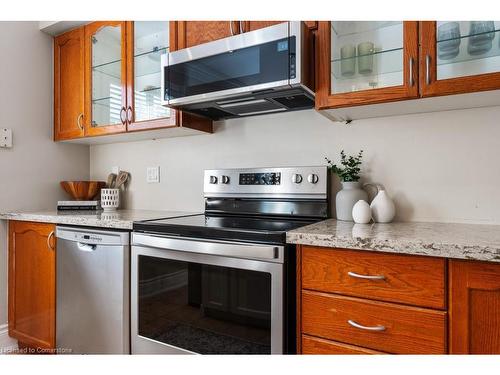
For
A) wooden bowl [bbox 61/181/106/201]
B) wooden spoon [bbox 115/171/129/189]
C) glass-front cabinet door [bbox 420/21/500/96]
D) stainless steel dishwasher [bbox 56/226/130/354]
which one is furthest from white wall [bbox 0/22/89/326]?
glass-front cabinet door [bbox 420/21/500/96]

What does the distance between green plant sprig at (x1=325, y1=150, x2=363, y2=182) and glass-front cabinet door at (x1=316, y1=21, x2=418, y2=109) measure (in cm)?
33

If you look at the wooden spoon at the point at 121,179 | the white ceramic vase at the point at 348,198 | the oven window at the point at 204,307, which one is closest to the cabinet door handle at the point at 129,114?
the wooden spoon at the point at 121,179

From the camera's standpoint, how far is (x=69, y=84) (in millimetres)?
2258

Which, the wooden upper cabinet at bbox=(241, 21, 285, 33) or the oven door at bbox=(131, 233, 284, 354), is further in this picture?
the wooden upper cabinet at bbox=(241, 21, 285, 33)

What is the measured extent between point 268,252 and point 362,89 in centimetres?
79

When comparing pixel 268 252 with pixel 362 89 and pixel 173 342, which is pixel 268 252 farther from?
pixel 362 89

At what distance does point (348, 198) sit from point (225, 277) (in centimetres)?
67

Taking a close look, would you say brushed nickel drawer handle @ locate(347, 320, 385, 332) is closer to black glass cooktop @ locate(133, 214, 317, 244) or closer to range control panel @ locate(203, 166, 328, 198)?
black glass cooktop @ locate(133, 214, 317, 244)

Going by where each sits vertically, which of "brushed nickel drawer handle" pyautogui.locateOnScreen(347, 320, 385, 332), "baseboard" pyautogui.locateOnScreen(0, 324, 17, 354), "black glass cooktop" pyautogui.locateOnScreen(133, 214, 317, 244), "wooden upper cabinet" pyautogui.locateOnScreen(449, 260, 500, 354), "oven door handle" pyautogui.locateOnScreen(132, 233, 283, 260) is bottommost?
"baseboard" pyautogui.locateOnScreen(0, 324, 17, 354)

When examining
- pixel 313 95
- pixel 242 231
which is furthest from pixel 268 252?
pixel 313 95

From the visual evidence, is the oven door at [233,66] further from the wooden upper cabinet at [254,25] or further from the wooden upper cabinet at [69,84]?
the wooden upper cabinet at [69,84]

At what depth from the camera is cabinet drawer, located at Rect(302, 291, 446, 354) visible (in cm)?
98

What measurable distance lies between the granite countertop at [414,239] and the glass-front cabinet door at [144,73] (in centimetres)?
117

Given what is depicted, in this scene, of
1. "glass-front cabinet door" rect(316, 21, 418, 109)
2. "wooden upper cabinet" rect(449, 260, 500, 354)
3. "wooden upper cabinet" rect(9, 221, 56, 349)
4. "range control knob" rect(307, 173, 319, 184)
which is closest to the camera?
"wooden upper cabinet" rect(449, 260, 500, 354)
